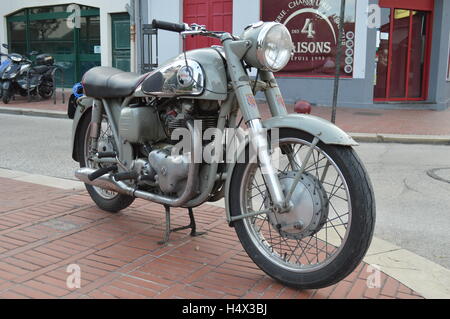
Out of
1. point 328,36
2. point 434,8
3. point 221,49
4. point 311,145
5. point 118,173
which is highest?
point 434,8

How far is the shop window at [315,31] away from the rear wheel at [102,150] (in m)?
10.3

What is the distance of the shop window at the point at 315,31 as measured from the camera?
1347 centimetres

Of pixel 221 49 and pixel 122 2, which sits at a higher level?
pixel 122 2

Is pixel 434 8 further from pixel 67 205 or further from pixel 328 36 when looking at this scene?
pixel 67 205

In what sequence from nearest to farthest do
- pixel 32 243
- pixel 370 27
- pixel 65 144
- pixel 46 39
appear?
pixel 32 243, pixel 65 144, pixel 370 27, pixel 46 39

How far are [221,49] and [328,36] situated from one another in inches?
435

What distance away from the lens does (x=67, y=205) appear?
4711 millimetres

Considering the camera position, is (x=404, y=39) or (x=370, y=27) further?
(x=404, y=39)

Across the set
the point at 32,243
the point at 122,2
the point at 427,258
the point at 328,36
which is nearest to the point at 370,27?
the point at 328,36

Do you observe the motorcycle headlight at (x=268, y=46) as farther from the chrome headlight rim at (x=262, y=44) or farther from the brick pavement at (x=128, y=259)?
the brick pavement at (x=128, y=259)

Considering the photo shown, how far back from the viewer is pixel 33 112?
13117 millimetres

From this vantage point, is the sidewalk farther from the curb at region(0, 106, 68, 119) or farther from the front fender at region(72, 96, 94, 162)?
the front fender at region(72, 96, 94, 162)

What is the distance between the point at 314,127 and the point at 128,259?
5.19 ft

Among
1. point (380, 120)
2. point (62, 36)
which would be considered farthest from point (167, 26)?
point (62, 36)
